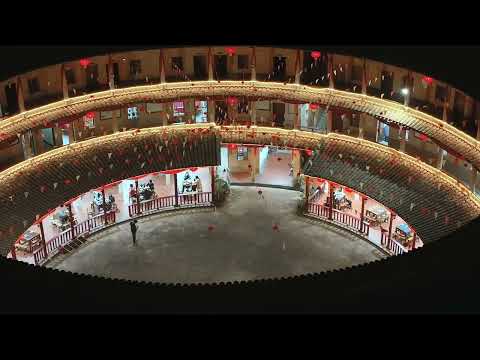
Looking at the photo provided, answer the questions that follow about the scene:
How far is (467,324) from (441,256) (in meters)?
6.39

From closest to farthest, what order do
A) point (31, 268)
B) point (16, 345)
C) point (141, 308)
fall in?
point (16, 345), point (141, 308), point (31, 268)

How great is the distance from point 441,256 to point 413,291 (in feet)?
13.2

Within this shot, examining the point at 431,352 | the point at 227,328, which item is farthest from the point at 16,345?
the point at 431,352

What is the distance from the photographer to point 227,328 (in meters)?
38.4

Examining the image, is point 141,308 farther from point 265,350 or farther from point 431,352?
point 431,352

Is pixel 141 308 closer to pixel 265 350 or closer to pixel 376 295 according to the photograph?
pixel 265 350

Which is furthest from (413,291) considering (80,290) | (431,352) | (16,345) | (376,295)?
(16,345)

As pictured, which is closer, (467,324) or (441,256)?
(467,324)

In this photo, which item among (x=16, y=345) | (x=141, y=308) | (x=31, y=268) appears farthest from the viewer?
(x=31, y=268)

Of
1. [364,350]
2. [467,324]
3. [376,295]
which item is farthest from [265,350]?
[467,324]

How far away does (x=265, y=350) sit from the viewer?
37969 millimetres

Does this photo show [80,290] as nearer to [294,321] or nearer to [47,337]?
[47,337]

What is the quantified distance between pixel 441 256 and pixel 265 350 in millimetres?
13358

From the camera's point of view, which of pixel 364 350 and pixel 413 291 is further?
pixel 413 291
